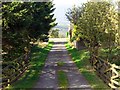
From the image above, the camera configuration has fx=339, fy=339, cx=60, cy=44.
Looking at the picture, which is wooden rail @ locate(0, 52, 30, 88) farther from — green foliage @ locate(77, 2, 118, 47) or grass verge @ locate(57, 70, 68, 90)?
green foliage @ locate(77, 2, 118, 47)

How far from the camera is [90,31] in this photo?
905 inches

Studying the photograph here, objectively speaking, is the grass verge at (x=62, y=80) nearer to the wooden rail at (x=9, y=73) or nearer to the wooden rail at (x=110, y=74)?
the wooden rail at (x=110, y=74)

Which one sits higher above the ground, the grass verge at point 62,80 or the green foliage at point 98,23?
the green foliage at point 98,23

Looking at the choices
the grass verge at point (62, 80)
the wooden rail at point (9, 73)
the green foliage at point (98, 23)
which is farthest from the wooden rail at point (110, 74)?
the wooden rail at point (9, 73)

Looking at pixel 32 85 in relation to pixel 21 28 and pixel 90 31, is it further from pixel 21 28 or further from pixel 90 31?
pixel 90 31

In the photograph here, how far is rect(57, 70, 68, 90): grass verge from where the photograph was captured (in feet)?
50.0

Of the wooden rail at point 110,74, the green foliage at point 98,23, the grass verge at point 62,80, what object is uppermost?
the green foliage at point 98,23

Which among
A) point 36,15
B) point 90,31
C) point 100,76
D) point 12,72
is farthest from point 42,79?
point 36,15

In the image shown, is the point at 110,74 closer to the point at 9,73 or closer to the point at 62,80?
the point at 62,80

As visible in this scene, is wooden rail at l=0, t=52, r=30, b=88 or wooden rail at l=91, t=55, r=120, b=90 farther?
wooden rail at l=0, t=52, r=30, b=88

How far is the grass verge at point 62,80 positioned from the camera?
15248 mm

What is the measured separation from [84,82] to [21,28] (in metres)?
5.03

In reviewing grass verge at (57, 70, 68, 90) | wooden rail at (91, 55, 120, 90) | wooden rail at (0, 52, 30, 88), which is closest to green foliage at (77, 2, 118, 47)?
wooden rail at (91, 55, 120, 90)

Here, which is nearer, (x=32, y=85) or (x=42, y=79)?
(x=32, y=85)
